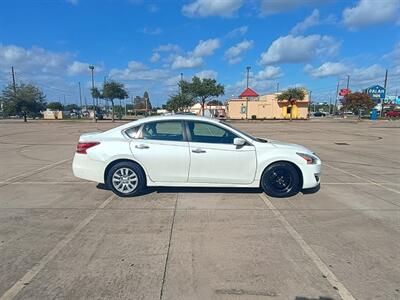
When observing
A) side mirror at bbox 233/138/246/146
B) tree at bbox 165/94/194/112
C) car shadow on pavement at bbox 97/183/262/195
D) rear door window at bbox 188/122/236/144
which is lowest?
car shadow on pavement at bbox 97/183/262/195

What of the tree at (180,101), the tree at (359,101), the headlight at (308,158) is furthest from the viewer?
the tree at (359,101)

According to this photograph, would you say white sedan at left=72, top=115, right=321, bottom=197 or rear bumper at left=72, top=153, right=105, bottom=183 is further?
rear bumper at left=72, top=153, right=105, bottom=183

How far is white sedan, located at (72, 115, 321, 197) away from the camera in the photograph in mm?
5547

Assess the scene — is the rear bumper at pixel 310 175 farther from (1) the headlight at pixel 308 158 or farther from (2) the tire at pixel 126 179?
(2) the tire at pixel 126 179

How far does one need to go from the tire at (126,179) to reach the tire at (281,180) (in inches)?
94.8

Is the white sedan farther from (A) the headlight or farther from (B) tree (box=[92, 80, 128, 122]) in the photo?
(B) tree (box=[92, 80, 128, 122])

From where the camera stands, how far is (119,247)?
3.68 metres

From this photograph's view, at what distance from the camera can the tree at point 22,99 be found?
4859 centimetres

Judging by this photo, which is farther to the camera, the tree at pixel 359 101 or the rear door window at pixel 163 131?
the tree at pixel 359 101

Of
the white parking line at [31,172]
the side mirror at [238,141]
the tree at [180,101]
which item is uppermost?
the tree at [180,101]

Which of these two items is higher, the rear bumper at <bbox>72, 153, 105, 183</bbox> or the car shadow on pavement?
the rear bumper at <bbox>72, 153, 105, 183</bbox>

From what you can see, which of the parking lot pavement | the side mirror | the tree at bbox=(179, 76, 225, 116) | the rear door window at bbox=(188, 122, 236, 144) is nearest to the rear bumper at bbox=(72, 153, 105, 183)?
the parking lot pavement

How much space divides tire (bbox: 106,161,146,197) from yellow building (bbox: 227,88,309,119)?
5224 centimetres

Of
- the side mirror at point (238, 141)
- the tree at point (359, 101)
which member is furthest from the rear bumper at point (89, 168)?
the tree at point (359, 101)
